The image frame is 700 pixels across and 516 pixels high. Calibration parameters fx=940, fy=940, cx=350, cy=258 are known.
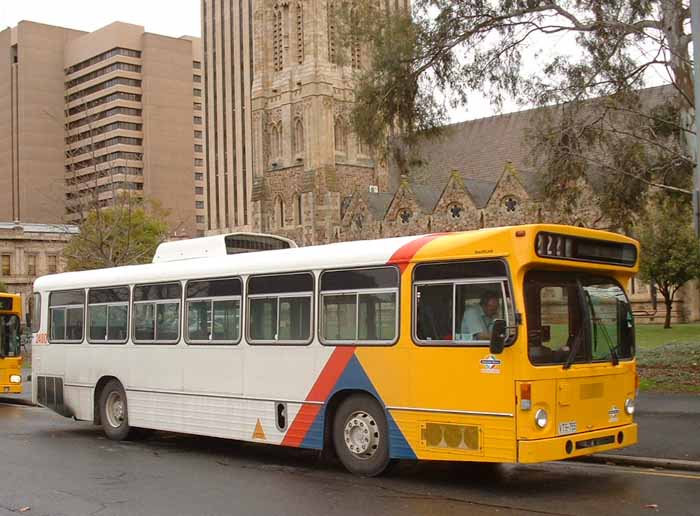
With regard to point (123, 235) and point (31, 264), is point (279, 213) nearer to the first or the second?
point (31, 264)

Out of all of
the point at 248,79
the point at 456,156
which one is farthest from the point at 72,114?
the point at 456,156

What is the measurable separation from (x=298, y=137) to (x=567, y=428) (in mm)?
71670

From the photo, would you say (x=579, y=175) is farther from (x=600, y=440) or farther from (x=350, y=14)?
(x=600, y=440)

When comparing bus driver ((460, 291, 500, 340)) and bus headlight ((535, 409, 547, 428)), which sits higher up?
bus driver ((460, 291, 500, 340))

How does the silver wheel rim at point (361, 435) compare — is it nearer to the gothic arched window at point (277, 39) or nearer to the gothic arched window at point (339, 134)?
the gothic arched window at point (339, 134)

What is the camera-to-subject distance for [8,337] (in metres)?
20.6

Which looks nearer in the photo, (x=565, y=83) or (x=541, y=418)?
(x=541, y=418)

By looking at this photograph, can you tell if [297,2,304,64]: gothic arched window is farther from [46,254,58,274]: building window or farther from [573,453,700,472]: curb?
[573,453,700,472]: curb

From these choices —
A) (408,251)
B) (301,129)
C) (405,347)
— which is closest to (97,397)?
(405,347)

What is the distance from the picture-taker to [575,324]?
9.47 metres

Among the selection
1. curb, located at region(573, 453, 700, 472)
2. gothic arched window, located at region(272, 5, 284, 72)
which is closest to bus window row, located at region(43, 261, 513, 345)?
curb, located at region(573, 453, 700, 472)

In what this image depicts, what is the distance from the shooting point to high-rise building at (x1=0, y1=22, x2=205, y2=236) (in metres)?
123

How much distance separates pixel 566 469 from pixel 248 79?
123m

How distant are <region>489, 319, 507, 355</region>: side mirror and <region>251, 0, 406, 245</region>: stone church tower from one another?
65.4 meters
